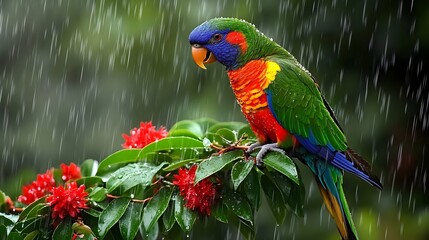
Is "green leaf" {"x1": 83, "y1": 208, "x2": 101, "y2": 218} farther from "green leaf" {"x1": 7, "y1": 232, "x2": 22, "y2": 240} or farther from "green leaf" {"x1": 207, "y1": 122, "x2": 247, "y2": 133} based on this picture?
"green leaf" {"x1": 207, "y1": 122, "x2": 247, "y2": 133}

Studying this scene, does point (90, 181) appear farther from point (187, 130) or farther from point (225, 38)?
point (225, 38)

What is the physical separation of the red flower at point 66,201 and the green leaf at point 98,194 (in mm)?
53

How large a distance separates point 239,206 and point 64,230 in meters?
0.49

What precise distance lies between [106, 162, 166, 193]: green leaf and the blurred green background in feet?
2.03

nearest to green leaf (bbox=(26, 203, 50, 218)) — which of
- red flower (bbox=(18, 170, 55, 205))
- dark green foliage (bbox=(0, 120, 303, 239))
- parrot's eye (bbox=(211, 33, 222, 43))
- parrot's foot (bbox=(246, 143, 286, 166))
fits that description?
dark green foliage (bbox=(0, 120, 303, 239))

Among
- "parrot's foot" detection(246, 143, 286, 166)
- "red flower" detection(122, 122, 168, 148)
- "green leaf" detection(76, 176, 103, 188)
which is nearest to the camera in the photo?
"parrot's foot" detection(246, 143, 286, 166)

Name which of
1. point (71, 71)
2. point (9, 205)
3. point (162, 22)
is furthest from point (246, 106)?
point (71, 71)

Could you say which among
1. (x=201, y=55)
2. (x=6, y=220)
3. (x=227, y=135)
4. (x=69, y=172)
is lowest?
(x=6, y=220)

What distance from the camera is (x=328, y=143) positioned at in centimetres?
230

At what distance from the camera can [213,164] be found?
208 cm

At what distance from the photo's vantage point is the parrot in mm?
2291

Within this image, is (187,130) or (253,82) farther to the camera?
(187,130)

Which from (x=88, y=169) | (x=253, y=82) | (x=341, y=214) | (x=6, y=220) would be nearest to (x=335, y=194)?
(x=341, y=214)

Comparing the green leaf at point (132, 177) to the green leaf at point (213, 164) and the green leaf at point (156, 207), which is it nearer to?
the green leaf at point (156, 207)
